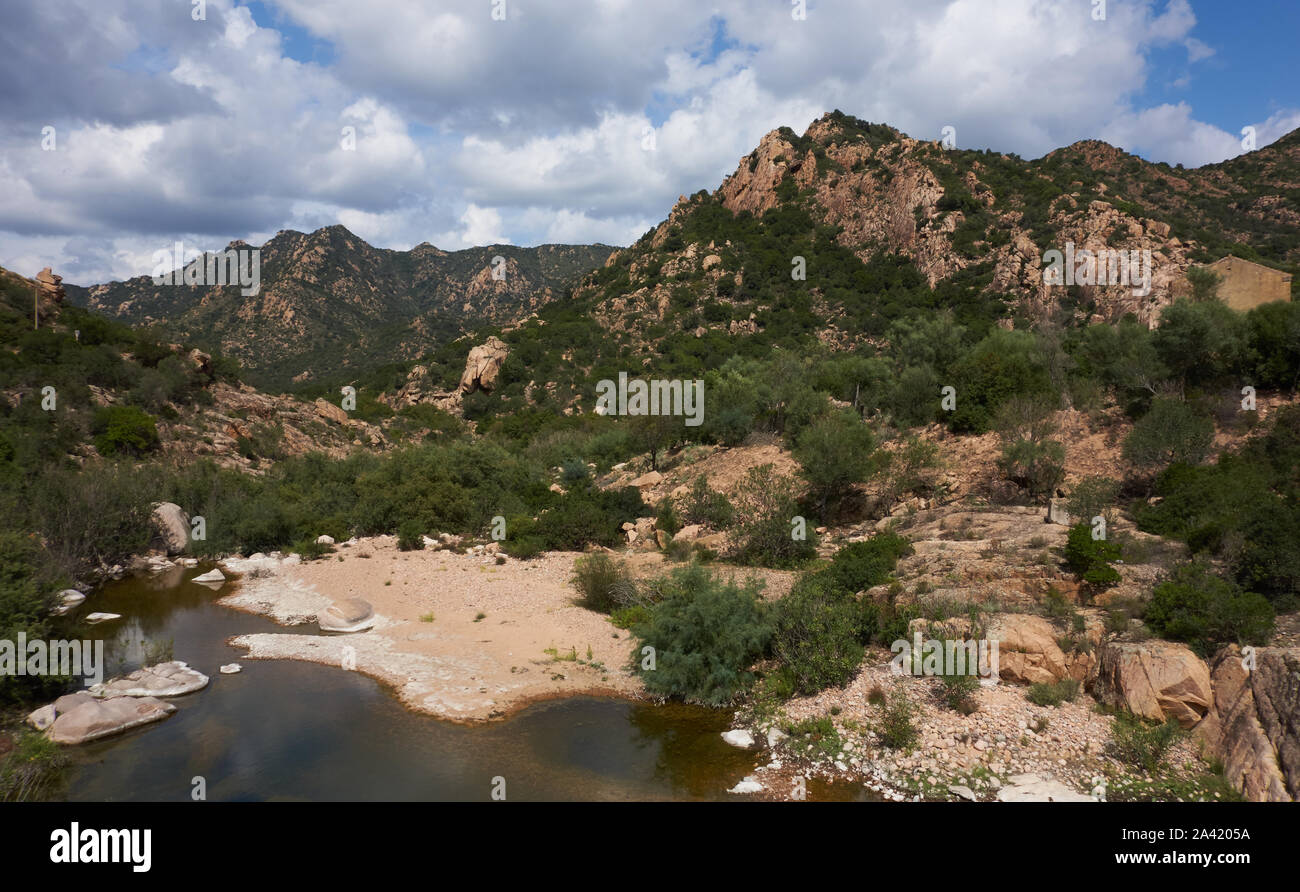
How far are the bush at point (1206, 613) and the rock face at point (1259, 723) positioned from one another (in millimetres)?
498

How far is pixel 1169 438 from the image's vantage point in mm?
16516

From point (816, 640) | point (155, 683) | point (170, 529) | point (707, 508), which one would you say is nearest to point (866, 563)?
point (816, 640)

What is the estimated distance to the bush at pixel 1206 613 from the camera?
880cm

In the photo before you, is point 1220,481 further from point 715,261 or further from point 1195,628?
point 715,261

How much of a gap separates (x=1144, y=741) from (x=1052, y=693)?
1.35 metres

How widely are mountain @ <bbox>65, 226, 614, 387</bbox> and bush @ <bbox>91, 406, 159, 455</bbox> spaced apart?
38.0m

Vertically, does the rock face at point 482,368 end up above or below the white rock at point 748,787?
above

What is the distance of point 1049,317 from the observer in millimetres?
41344

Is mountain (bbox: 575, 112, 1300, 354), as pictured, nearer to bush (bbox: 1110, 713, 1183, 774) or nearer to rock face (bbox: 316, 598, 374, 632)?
bush (bbox: 1110, 713, 1183, 774)

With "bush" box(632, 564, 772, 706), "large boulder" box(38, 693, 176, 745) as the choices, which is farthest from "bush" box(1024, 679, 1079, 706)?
"large boulder" box(38, 693, 176, 745)

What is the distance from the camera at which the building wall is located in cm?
2262

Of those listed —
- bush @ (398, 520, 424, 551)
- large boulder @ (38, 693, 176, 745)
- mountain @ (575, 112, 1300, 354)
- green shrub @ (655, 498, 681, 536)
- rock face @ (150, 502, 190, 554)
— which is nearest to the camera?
large boulder @ (38, 693, 176, 745)

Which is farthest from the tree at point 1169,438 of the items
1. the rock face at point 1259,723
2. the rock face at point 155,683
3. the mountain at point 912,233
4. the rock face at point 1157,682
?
the mountain at point 912,233

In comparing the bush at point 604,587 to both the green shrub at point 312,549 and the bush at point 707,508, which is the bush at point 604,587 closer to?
the bush at point 707,508
